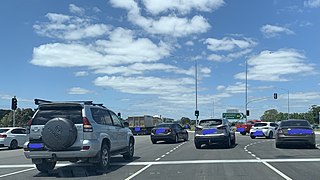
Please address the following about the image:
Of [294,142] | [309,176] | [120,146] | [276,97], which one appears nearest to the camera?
[309,176]

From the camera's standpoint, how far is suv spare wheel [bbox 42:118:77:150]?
477 inches

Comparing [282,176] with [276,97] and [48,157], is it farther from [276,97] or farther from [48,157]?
[276,97]

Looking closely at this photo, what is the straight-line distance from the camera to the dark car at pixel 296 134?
20.8 meters

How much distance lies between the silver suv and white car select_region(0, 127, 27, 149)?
1479 centimetres

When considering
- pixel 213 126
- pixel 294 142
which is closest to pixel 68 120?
pixel 213 126

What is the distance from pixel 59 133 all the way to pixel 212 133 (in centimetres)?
1122

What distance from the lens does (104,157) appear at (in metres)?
13.3

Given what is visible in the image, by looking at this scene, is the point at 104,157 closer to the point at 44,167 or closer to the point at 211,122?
the point at 44,167

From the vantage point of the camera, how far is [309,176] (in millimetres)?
11391

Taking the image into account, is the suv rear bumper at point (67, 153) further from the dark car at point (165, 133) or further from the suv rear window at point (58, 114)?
the dark car at point (165, 133)

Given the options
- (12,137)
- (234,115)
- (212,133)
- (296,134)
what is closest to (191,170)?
(212,133)

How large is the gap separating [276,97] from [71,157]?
159 ft

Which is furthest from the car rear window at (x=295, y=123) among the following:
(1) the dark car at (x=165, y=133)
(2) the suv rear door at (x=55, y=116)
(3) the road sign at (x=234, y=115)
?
(3) the road sign at (x=234, y=115)

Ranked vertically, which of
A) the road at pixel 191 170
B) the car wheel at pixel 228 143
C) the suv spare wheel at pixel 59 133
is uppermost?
the suv spare wheel at pixel 59 133
